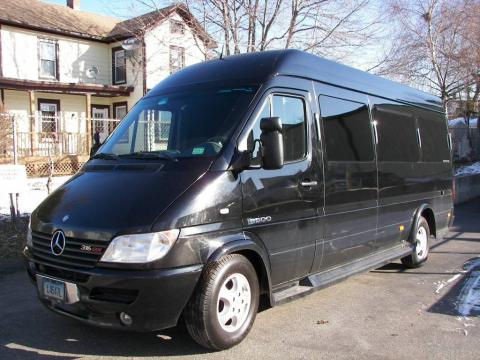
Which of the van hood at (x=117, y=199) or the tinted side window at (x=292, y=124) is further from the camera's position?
the tinted side window at (x=292, y=124)

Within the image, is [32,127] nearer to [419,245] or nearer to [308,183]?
[419,245]

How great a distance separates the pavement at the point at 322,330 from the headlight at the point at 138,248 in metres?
0.95

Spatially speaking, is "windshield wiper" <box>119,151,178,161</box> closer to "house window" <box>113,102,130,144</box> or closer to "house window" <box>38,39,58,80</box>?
"house window" <box>38,39,58,80</box>

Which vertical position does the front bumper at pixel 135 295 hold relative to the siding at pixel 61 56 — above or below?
below

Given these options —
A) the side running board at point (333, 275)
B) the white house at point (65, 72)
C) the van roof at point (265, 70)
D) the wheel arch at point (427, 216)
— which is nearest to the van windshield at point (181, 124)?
the van roof at point (265, 70)

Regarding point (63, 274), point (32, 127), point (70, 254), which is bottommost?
point (63, 274)

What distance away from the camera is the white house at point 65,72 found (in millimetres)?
18672

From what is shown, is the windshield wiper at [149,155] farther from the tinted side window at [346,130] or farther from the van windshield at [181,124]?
the tinted side window at [346,130]

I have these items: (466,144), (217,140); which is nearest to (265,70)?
(217,140)

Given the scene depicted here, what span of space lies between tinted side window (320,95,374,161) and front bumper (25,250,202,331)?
94.1 inches

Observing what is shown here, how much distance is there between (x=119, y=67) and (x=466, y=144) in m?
17.8

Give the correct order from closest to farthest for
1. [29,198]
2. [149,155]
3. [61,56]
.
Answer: [149,155] < [29,198] < [61,56]

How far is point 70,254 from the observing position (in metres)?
4.09

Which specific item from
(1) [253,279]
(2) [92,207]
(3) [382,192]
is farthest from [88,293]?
(3) [382,192]
